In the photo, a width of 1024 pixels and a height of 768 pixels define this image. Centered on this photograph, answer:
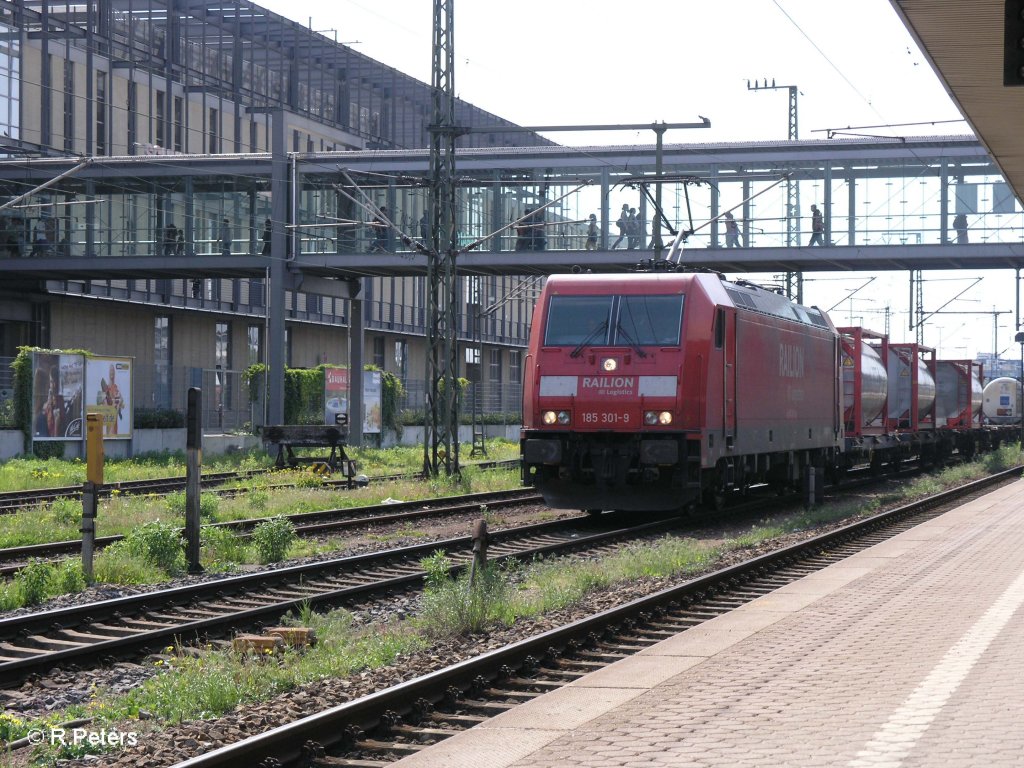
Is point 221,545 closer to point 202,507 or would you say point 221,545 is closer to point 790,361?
point 202,507

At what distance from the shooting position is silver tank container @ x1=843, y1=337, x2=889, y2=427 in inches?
1257

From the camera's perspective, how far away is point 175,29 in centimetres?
5597

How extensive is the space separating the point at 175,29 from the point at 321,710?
172ft

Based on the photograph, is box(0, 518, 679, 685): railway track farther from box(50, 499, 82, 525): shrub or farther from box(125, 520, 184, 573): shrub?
box(50, 499, 82, 525): shrub

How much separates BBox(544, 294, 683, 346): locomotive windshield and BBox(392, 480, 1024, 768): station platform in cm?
728

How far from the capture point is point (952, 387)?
46156 mm

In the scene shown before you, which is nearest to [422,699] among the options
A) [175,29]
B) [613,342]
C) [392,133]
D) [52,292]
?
[613,342]

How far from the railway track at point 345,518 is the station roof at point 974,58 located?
9725 millimetres

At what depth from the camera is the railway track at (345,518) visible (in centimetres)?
1588

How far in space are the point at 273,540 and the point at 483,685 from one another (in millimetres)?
7847

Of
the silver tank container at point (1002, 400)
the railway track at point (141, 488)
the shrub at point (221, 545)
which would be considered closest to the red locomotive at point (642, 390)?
the shrub at point (221, 545)

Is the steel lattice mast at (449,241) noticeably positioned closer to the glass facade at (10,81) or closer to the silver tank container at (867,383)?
the silver tank container at (867,383)

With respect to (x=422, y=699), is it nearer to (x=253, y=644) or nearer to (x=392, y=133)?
(x=253, y=644)

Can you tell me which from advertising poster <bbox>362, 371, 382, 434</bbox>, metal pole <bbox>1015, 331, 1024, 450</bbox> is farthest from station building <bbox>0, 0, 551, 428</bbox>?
metal pole <bbox>1015, 331, 1024, 450</bbox>
